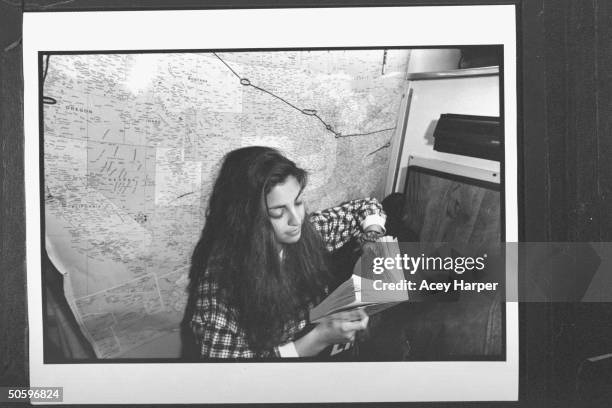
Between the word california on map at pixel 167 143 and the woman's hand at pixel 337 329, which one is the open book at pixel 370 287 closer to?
the woman's hand at pixel 337 329

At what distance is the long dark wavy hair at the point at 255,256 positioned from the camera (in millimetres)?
1226

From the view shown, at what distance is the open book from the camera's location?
4.04 feet

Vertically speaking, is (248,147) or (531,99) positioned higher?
(531,99)

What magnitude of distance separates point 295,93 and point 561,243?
767mm

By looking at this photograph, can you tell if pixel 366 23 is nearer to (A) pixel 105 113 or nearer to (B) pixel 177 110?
(B) pixel 177 110

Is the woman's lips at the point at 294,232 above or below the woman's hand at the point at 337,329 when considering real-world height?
above

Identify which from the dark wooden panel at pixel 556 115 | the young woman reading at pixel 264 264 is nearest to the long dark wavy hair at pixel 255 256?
the young woman reading at pixel 264 264

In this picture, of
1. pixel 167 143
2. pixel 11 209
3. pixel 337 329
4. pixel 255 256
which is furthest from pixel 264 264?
pixel 11 209

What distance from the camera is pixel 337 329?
1235 millimetres

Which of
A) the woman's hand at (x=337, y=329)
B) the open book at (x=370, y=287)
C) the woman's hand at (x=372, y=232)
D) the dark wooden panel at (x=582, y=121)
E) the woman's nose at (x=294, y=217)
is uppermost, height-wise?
the dark wooden panel at (x=582, y=121)

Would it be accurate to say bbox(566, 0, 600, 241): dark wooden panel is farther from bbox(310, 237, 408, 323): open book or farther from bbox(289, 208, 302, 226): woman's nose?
bbox(289, 208, 302, 226): woman's nose

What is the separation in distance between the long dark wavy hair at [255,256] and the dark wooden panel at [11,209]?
0.44 meters

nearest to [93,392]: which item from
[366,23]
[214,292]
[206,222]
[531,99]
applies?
[214,292]

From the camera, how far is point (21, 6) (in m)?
1.23
